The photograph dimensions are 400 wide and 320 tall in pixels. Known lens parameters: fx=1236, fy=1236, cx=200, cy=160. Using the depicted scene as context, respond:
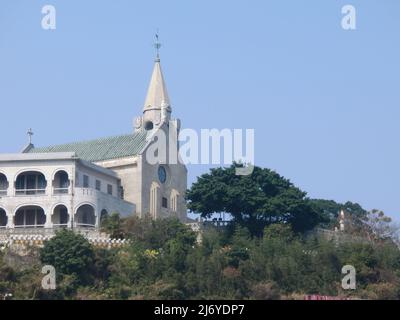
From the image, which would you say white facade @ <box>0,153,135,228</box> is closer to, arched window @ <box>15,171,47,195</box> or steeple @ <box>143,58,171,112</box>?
arched window @ <box>15,171,47,195</box>

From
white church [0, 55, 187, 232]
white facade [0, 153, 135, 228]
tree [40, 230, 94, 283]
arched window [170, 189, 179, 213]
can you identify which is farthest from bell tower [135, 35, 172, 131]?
tree [40, 230, 94, 283]

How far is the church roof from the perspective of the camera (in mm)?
78188

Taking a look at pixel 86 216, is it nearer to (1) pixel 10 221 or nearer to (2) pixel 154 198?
(1) pixel 10 221

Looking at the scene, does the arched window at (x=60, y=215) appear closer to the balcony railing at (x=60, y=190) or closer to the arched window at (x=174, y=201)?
the balcony railing at (x=60, y=190)

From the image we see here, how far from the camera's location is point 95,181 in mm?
71375

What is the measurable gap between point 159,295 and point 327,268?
9.91m

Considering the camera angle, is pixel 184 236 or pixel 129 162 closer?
pixel 184 236

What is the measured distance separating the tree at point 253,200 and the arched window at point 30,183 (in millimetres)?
8453

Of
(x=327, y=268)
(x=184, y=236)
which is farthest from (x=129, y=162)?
(x=327, y=268)

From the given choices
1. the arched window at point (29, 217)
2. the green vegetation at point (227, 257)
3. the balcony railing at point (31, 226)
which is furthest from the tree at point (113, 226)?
the arched window at point (29, 217)

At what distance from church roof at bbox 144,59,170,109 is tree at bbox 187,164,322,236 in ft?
34.1

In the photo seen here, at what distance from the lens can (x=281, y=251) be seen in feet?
209

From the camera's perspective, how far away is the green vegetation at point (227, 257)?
59656 mm
